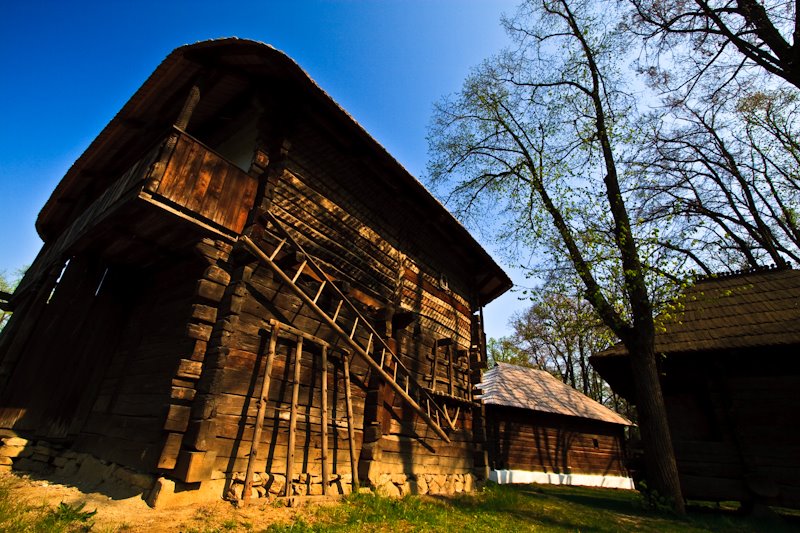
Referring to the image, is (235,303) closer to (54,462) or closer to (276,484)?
(276,484)

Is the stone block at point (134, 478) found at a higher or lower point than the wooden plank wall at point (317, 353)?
lower

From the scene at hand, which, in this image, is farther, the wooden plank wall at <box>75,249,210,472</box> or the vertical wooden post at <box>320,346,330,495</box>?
the vertical wooden post at <box>320,346,330,495</box>

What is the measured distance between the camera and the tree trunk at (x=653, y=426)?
9.20 m

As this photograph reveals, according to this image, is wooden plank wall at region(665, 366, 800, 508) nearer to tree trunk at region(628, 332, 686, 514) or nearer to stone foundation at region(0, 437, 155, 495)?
tree trunk at region(628, 332, 686, 514)

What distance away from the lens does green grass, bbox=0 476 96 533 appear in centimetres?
377

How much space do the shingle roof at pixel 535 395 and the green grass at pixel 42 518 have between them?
16.0 m

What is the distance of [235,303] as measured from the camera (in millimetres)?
5902

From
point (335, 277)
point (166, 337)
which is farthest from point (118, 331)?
point (335, 277)

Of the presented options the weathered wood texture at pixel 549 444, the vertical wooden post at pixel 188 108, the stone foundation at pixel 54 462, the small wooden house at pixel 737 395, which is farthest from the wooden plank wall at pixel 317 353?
the weathered wood texture at pixel 549 444

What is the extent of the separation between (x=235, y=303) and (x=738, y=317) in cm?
1504

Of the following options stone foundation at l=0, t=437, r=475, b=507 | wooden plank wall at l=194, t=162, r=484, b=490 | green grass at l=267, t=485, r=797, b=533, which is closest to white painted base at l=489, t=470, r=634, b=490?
green grass at l=267, t=485, r=797, b=533

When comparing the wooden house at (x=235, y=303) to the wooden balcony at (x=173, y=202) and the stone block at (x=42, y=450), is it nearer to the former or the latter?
the wooden balcony at (x=173, y=202)

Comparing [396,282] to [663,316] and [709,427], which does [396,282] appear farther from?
[709,427]

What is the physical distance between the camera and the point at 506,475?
56.0ft
